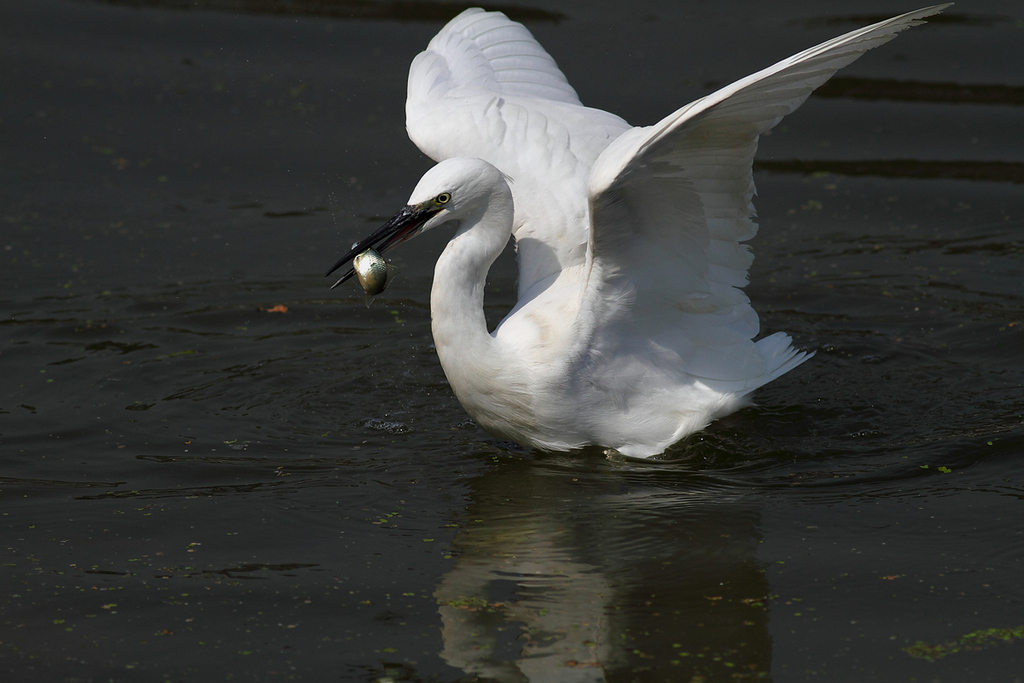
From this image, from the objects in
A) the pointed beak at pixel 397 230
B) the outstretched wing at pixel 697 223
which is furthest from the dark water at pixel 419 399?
the pointed beak at pixel 397 230

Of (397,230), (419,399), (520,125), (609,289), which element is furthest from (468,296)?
(520,125)

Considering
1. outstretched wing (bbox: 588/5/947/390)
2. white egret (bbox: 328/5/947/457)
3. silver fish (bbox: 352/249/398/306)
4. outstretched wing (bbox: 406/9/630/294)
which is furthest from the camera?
outstretched wing (bbox: 406/9/630/294)

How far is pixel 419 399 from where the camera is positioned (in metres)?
5.75

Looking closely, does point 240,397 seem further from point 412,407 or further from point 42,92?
point 42,92

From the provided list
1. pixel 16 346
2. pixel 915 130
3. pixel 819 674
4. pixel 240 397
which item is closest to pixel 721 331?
pixel 819 674

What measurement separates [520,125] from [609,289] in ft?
4.84

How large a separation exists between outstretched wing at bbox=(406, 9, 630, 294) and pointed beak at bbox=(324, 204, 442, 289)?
0.82m

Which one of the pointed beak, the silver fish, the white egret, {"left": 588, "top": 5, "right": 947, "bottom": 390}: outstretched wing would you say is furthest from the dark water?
the pointed beak

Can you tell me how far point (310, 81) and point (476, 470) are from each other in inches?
226

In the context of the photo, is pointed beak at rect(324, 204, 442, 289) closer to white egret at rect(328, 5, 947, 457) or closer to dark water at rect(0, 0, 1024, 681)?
white egret at rect(328, 5, 947, 457)

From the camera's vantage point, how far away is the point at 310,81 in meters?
9.83

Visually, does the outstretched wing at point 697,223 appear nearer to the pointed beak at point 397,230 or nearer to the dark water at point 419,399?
the dark water at point 419,399

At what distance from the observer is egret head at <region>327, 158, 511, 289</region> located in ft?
16.1

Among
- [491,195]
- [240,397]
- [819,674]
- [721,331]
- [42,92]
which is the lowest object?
[819,674]
